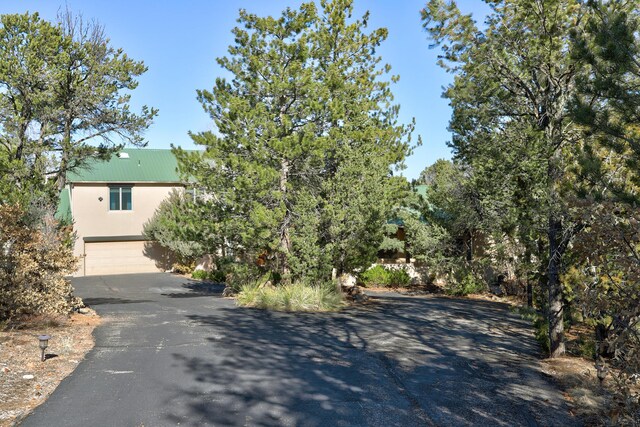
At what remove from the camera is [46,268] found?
12.7m

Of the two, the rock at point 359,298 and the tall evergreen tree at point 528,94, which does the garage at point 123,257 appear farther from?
the tall evergreen tree at point 528,94

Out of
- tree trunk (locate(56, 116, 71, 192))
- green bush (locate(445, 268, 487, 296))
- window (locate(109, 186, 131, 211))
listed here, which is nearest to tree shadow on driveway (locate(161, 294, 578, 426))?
tree trunk (locate(56, 116, 71, 192))

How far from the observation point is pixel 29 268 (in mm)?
11891

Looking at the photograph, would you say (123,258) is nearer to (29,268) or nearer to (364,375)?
(29,268)

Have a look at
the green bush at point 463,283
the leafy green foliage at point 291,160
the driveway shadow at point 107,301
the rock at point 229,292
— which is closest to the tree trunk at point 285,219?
the leafy green foliage at point 291,160

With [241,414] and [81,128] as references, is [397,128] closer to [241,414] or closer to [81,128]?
[81,128]

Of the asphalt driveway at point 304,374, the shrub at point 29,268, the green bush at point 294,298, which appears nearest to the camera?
the asphalt driveway at point 304,374

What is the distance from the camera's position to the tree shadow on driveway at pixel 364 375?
22.5 ft

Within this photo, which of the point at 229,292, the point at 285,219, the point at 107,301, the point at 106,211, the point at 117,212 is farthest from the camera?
the point at 117,212

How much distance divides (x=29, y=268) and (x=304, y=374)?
275 inches

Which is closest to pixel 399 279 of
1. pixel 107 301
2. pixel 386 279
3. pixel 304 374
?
pixel 386 279

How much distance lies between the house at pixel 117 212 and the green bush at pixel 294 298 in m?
16.7

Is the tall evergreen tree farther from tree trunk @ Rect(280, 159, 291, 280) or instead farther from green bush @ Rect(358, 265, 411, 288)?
green bush @ Rect(358, 265, 411, 288)

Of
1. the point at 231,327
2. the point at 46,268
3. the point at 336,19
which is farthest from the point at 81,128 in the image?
the point at 336,19
